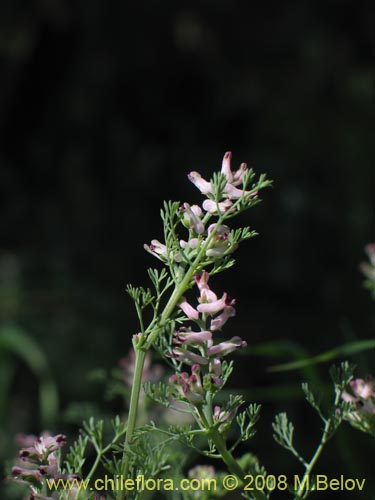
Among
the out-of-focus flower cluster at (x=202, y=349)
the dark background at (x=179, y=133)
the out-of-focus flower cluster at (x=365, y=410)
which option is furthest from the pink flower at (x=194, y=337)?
the dark background at (x=179, y=133)

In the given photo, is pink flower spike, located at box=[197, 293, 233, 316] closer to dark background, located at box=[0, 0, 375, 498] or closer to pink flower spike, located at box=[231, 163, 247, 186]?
pink flower spike, located at box=[231, 163, 247, 186]

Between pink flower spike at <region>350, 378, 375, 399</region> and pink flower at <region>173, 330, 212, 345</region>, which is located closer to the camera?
pink flower at <region>173, 330, 212, 345</region>

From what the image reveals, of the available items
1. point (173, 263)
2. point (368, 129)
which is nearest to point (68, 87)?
point (368, 129)

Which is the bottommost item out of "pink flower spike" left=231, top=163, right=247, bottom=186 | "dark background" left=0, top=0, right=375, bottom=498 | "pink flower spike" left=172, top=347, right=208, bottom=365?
"pink flower spike" left=172, top=347, right=208, bottom=365

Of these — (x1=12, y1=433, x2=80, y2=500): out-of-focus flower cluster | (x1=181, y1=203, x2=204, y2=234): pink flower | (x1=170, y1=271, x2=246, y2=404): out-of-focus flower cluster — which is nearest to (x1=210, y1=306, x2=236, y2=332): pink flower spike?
(x1=170, y1=271, x2=246, y2=404): out-of-focus flower cluster

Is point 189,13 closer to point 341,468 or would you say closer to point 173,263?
point 341,468

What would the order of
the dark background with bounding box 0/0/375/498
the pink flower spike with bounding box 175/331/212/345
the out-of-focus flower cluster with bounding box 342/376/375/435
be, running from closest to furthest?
the pink flower spike with bounding box 175/331/212/345
the out-of-focus flower cluster with bounding box 342/376/375/435
the dark background with bounding box 0/0/375/498

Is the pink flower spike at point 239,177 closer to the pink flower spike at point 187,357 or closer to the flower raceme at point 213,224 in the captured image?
the flower raceme at point 213,224

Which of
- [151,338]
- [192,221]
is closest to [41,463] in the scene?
[151,338]

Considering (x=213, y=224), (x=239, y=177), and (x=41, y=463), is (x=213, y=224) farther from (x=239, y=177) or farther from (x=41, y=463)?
(x=41, y=463)
